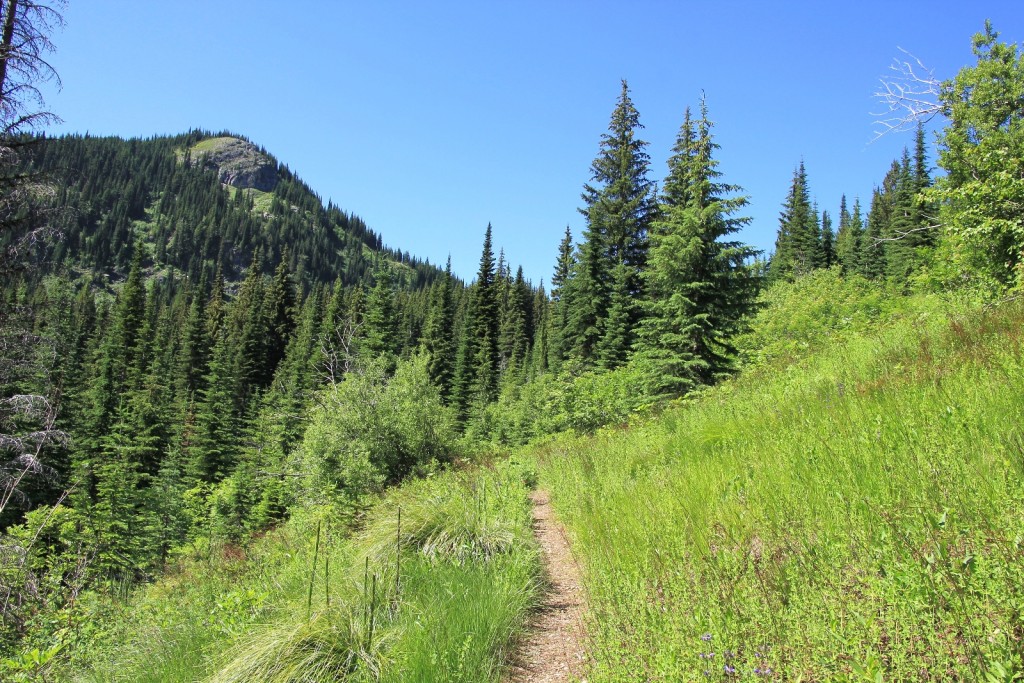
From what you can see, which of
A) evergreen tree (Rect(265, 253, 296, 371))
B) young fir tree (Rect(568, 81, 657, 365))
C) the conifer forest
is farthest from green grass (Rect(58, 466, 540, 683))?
evergreen tree (Rect(265, 253, 296, 371))

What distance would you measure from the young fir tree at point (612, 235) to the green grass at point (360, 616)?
23.6 metres

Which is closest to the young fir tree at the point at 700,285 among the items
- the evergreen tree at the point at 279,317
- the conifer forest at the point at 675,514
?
the conifer forest at the point at 675,514

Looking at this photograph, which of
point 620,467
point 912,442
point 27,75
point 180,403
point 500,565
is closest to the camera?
point 912,442

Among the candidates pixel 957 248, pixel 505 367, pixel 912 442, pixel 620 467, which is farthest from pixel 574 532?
pixel 505 367

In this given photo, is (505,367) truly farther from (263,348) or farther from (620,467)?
(620,467)

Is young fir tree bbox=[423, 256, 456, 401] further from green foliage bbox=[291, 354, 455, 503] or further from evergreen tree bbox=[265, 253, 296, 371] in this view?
green foliage bbox=[291, 354, 455, 503]

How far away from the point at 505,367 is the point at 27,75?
48614 millimetres

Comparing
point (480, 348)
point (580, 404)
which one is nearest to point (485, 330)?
point (480, 348)

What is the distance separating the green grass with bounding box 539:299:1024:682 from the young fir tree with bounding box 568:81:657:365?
77.4 feet

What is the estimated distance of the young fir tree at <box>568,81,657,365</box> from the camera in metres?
29.8

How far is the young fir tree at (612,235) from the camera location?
2975 centimetres

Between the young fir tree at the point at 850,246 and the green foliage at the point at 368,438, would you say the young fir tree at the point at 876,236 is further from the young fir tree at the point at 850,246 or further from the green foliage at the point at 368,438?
the green foliage at the point at 368,438

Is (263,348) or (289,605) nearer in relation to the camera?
(289,605)

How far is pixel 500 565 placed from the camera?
15.2 ft
